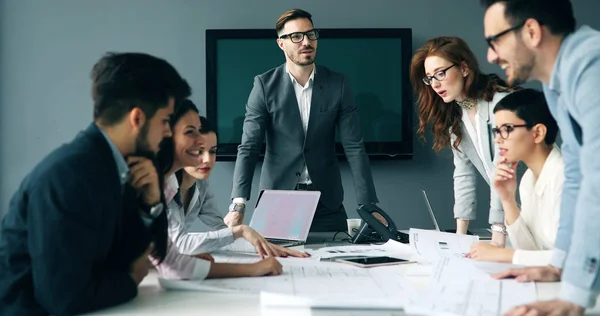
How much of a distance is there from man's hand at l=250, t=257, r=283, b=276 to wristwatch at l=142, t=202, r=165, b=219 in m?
0.30

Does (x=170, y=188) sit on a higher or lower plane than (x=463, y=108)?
lower

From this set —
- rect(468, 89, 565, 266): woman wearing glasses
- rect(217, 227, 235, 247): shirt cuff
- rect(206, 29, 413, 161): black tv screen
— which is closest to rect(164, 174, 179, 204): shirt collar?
rect(217, 227, 235, 247): shirt cuff

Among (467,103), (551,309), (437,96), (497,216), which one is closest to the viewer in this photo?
(551,309)

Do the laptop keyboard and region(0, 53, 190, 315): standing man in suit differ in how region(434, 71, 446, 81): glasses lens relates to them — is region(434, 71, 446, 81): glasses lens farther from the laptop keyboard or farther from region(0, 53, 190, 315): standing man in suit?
region(0, 53, 190, 315): standing man in suit

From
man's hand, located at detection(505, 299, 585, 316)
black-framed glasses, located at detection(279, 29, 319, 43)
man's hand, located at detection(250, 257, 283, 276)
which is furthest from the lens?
black-framed glasses, located at detection(279, 29, 319, 43)

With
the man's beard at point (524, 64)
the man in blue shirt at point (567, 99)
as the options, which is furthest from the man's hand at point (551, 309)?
the man's beard at point (524, 64)

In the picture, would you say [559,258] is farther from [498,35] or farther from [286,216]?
[286,216]

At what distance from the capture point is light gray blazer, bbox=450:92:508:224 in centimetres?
250

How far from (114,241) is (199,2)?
308 centimetres

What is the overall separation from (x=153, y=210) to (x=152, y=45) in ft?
9.65

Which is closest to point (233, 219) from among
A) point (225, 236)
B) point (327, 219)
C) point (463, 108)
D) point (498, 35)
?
point (327, 219)

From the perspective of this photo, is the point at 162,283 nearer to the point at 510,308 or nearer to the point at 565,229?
the point at 510,308

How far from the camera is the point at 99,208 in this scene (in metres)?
1.25

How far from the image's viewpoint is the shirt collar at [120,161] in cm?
135
